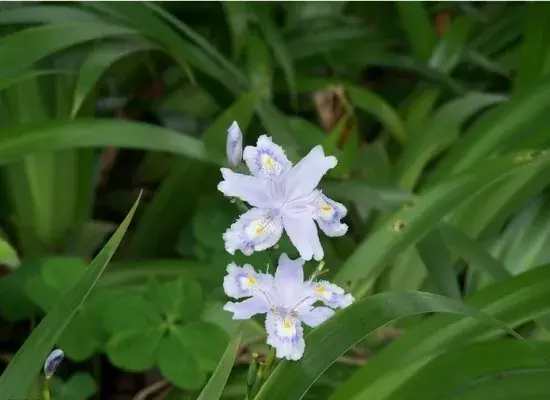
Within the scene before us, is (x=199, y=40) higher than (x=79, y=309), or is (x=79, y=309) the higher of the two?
(x=199, y=40)

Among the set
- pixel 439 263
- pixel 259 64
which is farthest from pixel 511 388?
pixel 259 64

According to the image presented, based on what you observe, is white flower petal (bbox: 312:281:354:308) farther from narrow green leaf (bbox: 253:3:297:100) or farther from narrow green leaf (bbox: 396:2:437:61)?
narrow green leaf (bbox: 396:2:437:61)

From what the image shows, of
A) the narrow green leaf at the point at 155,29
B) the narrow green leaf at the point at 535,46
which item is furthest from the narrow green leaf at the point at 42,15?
the narrow green leaf at the point at 535,46

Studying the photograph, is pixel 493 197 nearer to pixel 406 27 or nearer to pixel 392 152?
pixel 392 152

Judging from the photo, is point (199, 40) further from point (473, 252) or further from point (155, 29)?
point (473, 252)

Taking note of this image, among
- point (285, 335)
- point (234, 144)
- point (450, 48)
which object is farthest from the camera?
point (450, 48)

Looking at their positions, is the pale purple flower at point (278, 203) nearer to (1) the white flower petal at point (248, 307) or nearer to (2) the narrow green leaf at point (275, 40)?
(1) the white flower petal at point (248, 307)

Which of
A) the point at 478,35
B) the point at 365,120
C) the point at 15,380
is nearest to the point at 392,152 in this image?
the point at 365,120

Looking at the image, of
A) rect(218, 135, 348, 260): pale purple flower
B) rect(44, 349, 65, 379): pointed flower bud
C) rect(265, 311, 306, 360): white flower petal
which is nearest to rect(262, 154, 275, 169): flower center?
rect(218, 135, 348, 260): pale purple flower
